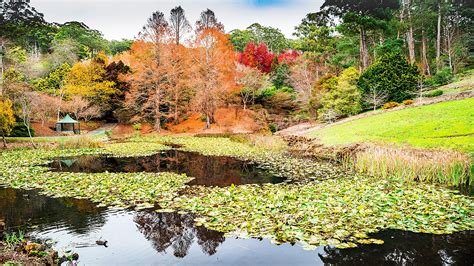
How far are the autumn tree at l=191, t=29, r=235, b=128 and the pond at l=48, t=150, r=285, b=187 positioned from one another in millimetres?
17127

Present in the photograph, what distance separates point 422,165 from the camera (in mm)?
12531

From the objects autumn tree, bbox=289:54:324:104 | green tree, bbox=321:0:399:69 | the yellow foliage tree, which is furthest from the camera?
the yellow foliage tree

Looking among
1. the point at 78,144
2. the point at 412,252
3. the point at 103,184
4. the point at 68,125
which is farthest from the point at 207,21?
the point at 412,252

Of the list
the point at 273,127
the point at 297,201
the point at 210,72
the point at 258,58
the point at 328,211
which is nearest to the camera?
the point at 328,211

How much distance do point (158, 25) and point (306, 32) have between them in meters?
23.0

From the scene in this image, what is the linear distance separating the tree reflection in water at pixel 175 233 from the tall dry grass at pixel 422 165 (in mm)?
8662

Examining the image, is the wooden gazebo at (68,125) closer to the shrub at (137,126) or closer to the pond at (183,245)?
the shrub at (137,126)

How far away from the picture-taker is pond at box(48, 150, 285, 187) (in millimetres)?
13664

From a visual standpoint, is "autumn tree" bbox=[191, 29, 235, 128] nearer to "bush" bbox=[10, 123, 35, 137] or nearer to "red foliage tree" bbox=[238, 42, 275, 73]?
"red foliage tree" bbox=[238, 42, 275, 73]

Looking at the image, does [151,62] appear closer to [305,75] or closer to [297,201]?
A: [305,75]

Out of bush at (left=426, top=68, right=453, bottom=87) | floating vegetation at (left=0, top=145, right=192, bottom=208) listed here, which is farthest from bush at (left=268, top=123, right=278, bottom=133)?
floating vegetation at (left=0, top=145, right=192, bottom=208)

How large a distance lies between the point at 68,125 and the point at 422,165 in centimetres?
3788

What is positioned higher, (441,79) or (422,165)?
(441,79)

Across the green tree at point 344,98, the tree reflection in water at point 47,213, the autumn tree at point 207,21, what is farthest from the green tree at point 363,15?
the tree reflection in water at point 47,213
